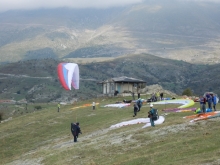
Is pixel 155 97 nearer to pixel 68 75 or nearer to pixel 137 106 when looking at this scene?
pixel 137 106

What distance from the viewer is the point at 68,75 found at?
33.9 m

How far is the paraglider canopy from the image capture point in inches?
1325

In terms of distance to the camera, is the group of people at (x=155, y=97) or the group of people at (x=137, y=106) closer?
the group of people at (x=137, y=106)

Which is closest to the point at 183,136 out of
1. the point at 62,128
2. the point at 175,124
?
the point at 175,124

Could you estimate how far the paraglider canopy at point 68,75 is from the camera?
1325 inches

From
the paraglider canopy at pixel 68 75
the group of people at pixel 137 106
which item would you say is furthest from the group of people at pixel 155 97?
the paraglider canopy at pixel 68 75

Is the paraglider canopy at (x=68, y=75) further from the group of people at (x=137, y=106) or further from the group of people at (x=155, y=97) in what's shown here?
the group of people at (x=155, y=97)

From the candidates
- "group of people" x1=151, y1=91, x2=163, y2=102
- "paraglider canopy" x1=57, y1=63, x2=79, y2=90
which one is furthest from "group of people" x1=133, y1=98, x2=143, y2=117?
"group of people" x1=151, y1=91, x2=163, y2=102

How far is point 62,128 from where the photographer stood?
145ft

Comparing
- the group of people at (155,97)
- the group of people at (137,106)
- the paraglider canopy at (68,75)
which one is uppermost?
the paraglider canopy at (68,75)

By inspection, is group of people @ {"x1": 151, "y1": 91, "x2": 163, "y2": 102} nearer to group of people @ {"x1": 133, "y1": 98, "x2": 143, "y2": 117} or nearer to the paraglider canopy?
group of people @ {"x1": 133, "y1": 98, "x2": 143, "y2": 117}

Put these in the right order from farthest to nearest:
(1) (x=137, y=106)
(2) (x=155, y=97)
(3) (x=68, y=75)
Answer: (2) (x=155, y=97), (1) (x=137, y=106), (3) (x=68, y=75)

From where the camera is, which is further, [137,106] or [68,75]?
[137,106]

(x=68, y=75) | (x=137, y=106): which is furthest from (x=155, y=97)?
(x=68, y=75)
